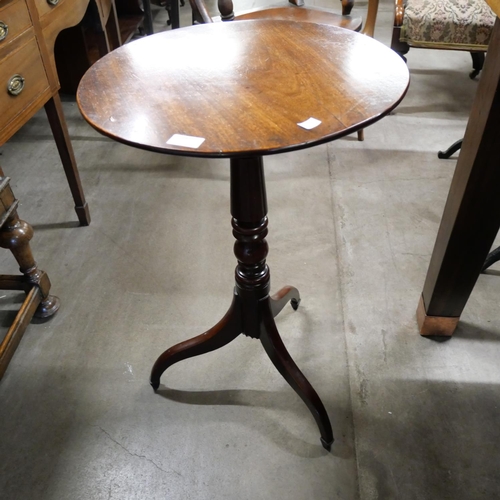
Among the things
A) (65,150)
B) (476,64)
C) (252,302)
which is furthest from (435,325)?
(476,64)

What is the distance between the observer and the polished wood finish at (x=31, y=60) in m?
1.33

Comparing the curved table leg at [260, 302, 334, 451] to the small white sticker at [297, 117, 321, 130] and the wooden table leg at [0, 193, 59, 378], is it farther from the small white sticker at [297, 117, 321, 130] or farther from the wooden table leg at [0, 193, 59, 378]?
the wooden table leg at [0, 193, 59, 378]

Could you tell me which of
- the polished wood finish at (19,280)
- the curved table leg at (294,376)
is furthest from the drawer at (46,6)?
the curved table leg at (294,376)

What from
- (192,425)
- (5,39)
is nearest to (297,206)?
(192,425)

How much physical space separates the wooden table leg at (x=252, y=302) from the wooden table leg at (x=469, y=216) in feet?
1.48

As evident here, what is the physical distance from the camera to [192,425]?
1263mm

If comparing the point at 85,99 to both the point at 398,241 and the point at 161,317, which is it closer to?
the point at 161,317

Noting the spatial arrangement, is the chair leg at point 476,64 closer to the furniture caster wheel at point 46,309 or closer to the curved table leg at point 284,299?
the curved table leg at point 284,299

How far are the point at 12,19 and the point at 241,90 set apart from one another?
81 cm

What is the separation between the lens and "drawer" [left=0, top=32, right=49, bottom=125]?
1.32 metres

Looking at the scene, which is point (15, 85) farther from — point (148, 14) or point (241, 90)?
point (148, 14)

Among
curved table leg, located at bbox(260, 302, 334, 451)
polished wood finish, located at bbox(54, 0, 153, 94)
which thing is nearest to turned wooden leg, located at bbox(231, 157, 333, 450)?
curved table leg, located at bbox(260, 302, 334, 451)

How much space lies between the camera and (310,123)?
802 millimetres

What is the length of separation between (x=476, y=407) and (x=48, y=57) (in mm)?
1632
